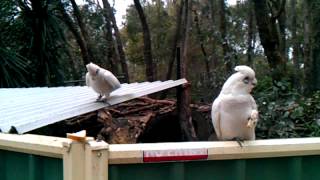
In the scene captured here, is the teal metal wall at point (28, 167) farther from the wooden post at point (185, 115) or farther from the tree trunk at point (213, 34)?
the tree trunk at point (213, 34)

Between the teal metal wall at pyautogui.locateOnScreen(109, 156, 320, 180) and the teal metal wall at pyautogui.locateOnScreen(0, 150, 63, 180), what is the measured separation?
1.06 feet

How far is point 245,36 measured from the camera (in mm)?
25688

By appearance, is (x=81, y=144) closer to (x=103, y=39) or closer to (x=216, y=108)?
(x=216, y=108)

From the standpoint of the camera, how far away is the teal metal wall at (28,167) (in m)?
2.11

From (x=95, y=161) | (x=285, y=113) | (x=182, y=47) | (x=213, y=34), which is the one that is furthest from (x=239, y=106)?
(x=213, y=34)

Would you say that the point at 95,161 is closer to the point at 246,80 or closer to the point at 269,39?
the point at 246,80

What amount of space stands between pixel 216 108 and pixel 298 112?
3786 millimetres

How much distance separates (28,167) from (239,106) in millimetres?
1234

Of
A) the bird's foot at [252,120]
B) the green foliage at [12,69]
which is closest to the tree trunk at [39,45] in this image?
the green foliage at [12,69]

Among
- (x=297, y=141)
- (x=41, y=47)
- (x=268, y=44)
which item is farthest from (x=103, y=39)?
(x=297, y=141)

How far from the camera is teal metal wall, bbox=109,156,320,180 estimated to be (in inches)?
79.3

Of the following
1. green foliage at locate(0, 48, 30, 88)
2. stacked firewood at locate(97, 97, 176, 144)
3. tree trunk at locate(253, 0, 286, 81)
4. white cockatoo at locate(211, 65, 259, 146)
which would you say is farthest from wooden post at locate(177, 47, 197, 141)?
green foliage at locate(0, 48, 30, 88)

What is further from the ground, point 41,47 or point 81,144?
point 41,47

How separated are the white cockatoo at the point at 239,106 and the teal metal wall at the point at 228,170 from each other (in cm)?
32
